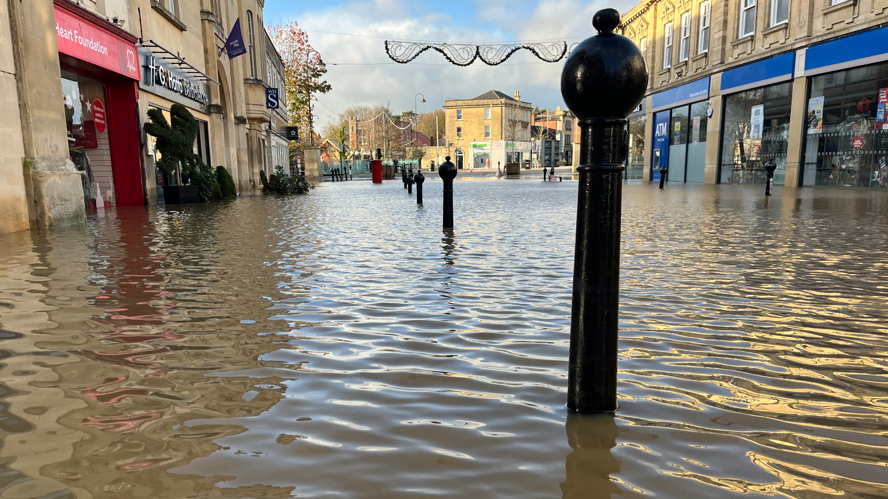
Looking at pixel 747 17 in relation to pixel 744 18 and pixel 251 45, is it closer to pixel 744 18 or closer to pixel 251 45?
pixel 744 18

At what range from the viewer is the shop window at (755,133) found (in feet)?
66.9

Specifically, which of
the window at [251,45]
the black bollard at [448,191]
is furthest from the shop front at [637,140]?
the black bollard at [448,191]

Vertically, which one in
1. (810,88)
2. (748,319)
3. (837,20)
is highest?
(837,20)

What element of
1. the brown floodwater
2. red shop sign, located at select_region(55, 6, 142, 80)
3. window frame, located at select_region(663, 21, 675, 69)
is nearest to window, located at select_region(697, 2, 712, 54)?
window frame, located at select_region(663, 21, 675, 69)

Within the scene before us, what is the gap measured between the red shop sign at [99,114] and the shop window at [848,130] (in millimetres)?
20485

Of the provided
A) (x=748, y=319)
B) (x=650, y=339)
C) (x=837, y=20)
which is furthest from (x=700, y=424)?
(x=837, y=20)

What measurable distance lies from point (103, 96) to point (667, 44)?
26.1 meters

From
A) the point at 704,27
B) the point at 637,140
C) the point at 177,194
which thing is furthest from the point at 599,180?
the point at 637,140

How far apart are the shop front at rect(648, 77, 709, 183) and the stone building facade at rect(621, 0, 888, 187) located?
5 cm

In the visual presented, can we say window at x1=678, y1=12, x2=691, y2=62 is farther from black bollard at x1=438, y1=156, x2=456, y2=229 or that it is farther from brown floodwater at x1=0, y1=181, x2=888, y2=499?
brown floodwater at x1=0, y1=181, x2=888, y2=499

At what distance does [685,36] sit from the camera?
2750 cm

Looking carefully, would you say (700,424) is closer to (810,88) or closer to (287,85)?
(810,88)

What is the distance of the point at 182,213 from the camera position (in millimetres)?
12461

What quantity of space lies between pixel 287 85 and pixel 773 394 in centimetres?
4931
